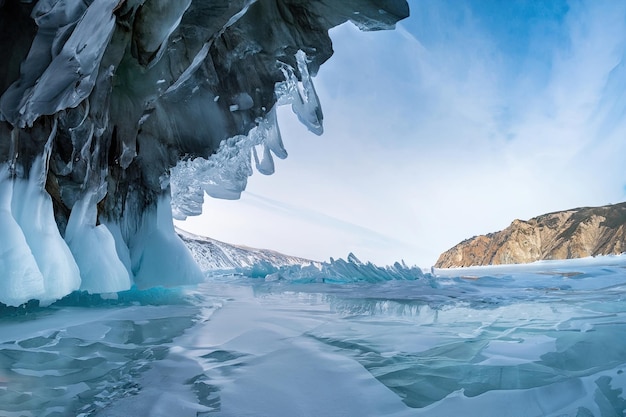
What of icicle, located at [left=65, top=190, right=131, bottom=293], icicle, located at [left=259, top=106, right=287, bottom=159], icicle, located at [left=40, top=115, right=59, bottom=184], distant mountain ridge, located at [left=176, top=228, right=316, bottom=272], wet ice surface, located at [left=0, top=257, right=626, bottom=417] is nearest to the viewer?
wet ice surface, located at [left=0, top=257, right=626, bottom=417]

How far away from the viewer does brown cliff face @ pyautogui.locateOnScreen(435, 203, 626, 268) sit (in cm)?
3803

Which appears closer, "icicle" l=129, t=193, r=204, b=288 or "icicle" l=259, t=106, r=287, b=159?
"icicle" l=129, t=193, r=204, b=288

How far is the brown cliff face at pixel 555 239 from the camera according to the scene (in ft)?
125

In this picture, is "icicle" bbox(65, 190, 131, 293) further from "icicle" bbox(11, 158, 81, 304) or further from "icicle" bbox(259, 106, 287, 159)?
"icicle" bbox(259, 106, 287, 159)

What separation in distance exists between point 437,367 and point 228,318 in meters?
2.53

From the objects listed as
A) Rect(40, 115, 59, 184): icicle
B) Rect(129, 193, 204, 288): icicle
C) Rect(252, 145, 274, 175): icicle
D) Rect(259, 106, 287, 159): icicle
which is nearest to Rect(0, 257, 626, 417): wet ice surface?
Rect(40, 115, 59, 184): icicle

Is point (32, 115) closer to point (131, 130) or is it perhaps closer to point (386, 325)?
point (131, 130)

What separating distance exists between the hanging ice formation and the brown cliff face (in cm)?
3944

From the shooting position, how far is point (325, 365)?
203cm

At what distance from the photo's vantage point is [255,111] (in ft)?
30.5

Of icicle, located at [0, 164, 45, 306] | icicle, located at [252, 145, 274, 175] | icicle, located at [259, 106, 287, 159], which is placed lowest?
icicle, located at [0, 164, 45, 306]

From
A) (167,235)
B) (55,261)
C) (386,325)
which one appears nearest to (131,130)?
(167,235)

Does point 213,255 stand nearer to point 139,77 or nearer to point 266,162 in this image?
point 266,162

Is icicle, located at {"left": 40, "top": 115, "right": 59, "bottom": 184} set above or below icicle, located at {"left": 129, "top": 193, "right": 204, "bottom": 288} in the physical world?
above
